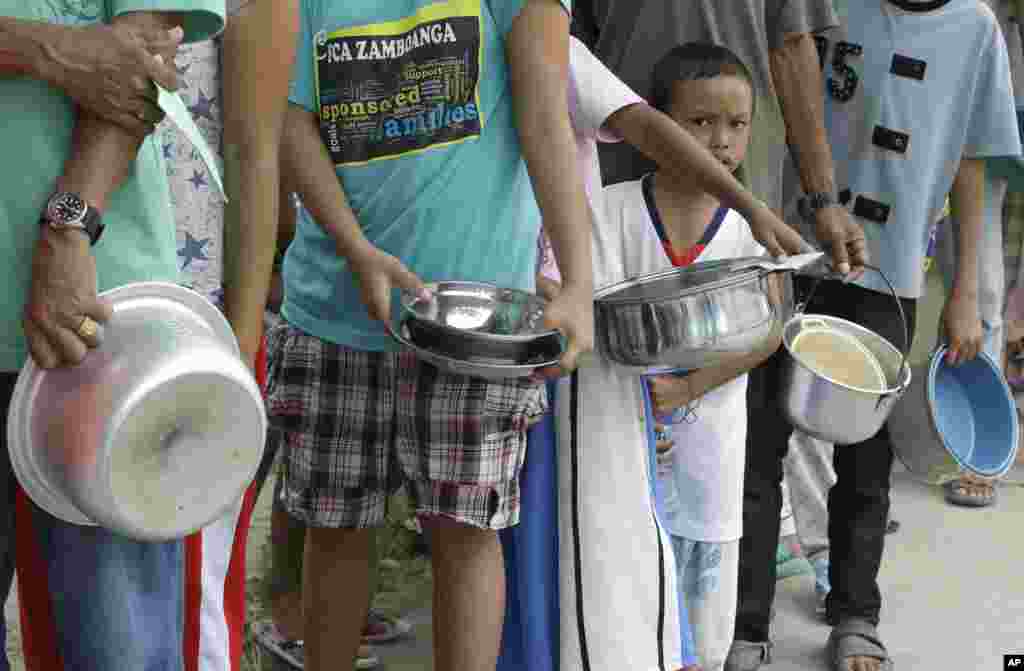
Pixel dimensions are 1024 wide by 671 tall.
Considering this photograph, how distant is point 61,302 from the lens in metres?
1.64

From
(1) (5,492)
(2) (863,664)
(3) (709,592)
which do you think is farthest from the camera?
(2) (863,664)

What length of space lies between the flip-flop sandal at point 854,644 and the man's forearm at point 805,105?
1081mm

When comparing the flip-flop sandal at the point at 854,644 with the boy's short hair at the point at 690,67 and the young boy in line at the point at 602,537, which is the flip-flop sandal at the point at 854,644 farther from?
the boy's short hair at the point at 690,67

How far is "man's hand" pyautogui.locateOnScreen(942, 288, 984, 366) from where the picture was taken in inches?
143

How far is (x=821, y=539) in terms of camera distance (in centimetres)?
418

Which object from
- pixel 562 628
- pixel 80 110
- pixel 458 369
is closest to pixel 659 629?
pixel 562 628

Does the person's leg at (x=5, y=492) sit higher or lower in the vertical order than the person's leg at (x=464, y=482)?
higher

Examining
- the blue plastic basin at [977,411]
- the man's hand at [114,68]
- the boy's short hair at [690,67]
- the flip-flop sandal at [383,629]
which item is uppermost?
the man's hand at [114,68]

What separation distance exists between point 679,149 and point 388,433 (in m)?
0.82

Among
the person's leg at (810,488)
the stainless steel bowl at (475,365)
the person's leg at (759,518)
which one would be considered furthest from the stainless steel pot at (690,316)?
the person's leg at (810,488)

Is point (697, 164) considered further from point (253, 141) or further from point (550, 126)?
point (253, 141)

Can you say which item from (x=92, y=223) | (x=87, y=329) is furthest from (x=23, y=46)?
(x=87, y=329)

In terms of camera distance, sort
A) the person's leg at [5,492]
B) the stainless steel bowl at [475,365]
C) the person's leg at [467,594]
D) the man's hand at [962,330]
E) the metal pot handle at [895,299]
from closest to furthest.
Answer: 1. the person's leg at [5,492]
2. the stainless steel bowl at [475,365]
3. the person's leg at [467,594]
4. the metal pot handle at [895,299]
5. the man's hand at [962,330]

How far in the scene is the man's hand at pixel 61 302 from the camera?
1629 mm
